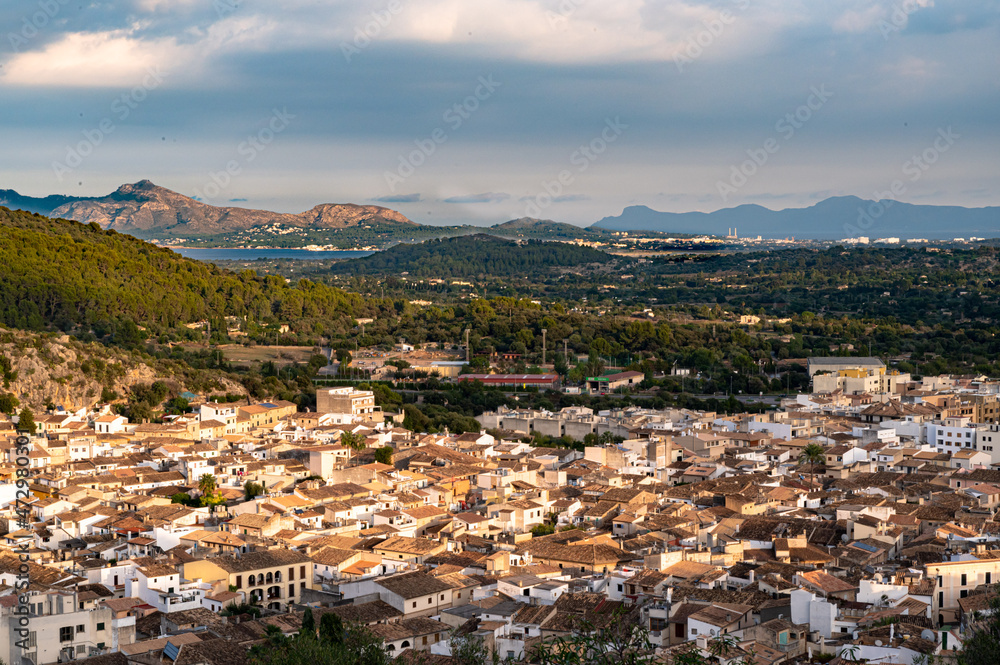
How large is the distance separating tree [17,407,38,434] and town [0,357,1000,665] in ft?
0.94

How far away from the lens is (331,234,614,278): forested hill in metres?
115

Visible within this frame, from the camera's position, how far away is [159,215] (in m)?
185

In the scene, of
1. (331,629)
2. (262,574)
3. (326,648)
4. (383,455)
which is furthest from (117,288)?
(326,648)

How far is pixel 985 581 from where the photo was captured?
1412 cm

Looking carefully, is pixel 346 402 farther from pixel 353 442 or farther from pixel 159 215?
pixel 159 215

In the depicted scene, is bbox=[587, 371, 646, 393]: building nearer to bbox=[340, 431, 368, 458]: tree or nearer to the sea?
bbox=[340, 431, 368, 458]: tree

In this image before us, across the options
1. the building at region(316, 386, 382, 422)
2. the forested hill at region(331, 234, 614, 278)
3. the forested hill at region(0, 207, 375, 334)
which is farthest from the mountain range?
the building at region(316, 386, 382, 422)

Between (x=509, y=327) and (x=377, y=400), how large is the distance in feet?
57.5

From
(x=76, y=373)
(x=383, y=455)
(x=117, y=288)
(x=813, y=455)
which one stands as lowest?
(x=813, y=455)

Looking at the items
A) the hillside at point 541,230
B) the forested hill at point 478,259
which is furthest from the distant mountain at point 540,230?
the forested hill at point 478,259

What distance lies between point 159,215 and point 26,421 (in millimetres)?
164834

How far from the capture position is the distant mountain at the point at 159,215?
583 feet

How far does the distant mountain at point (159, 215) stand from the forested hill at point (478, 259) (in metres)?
58.9

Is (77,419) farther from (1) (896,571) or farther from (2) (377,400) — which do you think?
(1) (896,571)
